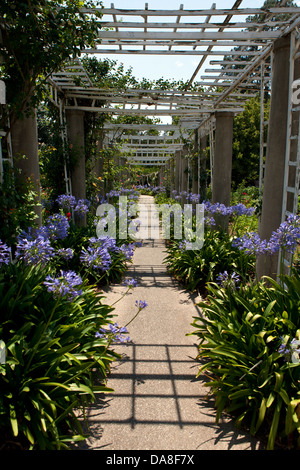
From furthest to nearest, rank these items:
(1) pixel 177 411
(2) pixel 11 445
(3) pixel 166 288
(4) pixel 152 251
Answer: (4) pixel 152 251 → (3) pixel 166 288 → (1) pixel 177 411 → (2) pixel 11 445

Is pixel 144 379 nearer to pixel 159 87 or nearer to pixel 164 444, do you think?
pixel 164 444

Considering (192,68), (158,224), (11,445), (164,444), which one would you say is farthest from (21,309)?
(158,224)

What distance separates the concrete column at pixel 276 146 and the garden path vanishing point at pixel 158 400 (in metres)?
1.35

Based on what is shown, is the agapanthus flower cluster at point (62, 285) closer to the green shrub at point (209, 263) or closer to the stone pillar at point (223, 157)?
the green shrub at point (209, 263)

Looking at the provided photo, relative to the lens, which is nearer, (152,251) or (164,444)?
(164,444)

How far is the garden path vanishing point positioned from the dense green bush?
0.13 meters

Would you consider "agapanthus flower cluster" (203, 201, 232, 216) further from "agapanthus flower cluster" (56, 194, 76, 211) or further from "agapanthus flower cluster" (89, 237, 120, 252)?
"agapanthus flower cluster" (89, 237, 120, 252)

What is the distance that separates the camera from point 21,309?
9.18 feet

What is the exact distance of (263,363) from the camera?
8.37 feet

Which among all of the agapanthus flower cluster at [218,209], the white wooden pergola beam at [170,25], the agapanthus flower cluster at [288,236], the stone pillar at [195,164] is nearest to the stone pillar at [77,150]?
the agapanthus flower cluster at [218,209]

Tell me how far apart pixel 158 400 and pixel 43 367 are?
979mm

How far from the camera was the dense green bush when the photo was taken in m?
2.30

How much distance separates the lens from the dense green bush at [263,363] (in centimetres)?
230
